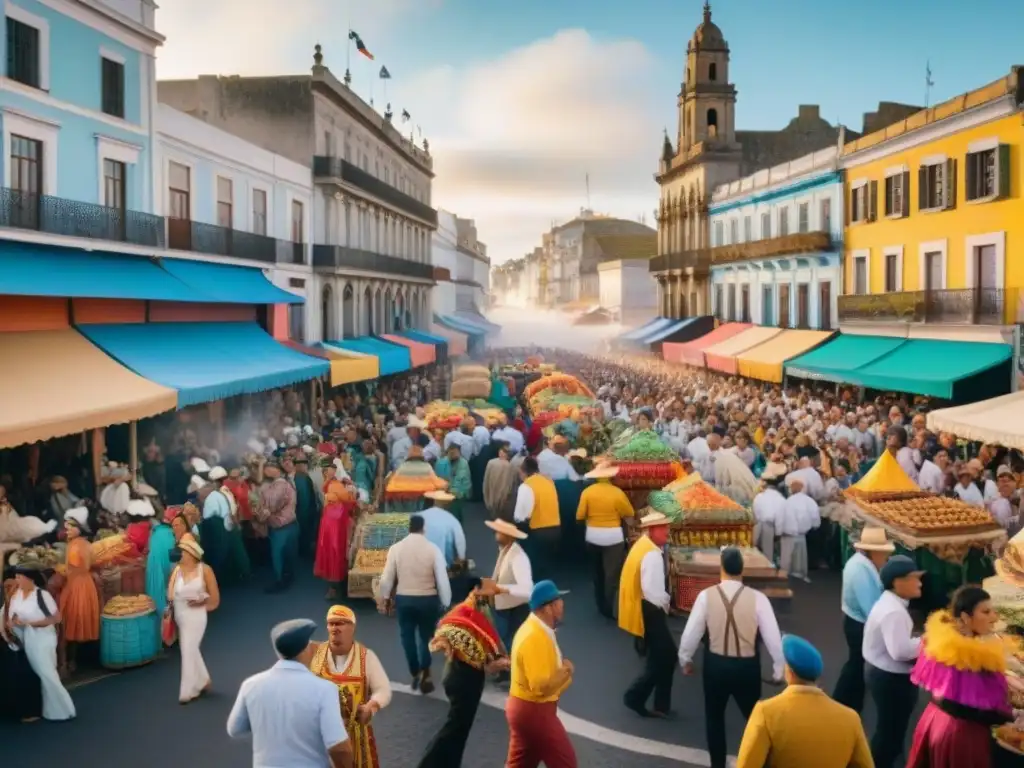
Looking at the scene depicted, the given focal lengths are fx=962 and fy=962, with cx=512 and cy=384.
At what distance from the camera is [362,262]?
37.4 meters

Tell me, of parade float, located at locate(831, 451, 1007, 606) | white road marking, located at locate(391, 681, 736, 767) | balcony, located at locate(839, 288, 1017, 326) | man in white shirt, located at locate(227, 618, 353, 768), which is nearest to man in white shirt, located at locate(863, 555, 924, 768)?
white road marking, located at locate(391, 681, 736, 767)

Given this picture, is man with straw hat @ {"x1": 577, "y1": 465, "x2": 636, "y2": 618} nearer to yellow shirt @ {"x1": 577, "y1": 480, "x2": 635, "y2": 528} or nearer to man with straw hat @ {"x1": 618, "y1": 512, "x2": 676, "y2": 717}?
yellow shirt @ {"x1": 577, "y1": 480, "x2": 635, "y2": 528}

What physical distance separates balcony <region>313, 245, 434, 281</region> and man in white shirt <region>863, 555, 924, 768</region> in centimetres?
2826

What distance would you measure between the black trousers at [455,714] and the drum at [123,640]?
412cm

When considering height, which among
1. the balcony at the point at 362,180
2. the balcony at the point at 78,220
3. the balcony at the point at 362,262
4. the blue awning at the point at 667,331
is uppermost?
the balcony at the point at 362,180

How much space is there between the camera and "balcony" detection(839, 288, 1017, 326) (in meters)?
22.6

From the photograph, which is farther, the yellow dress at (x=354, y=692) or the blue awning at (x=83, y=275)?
the blue awning at (x=83, y=275)

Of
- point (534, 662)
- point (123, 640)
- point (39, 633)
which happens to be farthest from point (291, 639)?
point (123, 640)

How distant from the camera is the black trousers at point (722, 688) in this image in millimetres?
7020

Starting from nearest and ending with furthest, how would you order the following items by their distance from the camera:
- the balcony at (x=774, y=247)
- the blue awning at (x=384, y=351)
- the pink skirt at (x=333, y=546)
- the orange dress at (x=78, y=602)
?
the orange dress at (x=78, y=602), the pink skirt at (x=333, y=546), the blue awning at (x=384, y=351), the balcony at (x=774, y=247)

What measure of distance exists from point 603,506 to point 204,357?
34.2ft

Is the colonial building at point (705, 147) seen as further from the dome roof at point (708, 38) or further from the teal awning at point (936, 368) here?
the teal awning at point (936, 368)

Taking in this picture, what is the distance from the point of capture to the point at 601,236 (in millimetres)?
98562

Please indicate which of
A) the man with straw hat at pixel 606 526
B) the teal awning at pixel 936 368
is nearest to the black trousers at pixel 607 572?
the man with straw hat at pixel 606 526
